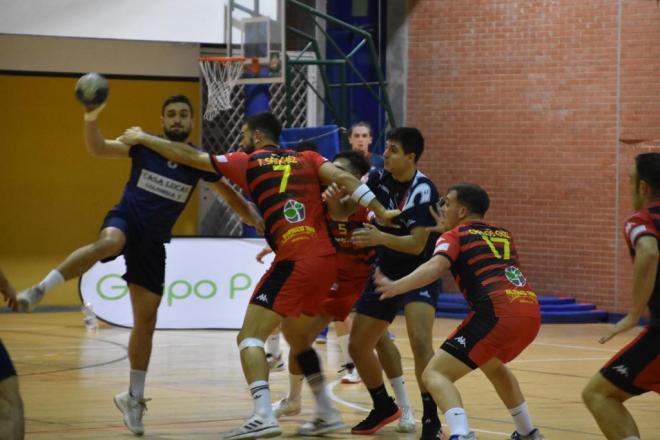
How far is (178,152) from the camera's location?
298 inches

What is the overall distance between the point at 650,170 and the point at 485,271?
116 cm

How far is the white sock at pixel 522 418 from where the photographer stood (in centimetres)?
723

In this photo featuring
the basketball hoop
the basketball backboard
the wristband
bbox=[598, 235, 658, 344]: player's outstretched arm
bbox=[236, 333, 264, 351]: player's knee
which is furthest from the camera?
the basketball hoop

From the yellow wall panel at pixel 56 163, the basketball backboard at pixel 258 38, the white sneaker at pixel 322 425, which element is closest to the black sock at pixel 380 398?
the white sneaker at pixel 322 425

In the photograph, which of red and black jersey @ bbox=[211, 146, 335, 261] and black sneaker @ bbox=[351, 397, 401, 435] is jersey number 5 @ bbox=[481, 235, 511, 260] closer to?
red and black jersey @ bbox=[211, 146, 335, 261]

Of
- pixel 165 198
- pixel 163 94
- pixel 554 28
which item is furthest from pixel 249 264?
pixel 165 198

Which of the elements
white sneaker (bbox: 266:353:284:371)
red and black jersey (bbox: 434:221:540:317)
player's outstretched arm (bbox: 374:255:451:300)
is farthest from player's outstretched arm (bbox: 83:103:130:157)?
white sneaker (bbox: 266:353:284:371)

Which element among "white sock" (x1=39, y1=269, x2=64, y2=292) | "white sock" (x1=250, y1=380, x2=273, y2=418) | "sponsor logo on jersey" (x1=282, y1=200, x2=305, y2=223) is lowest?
"white sock" (x1=250, y1=380, x2=273, y2=418)

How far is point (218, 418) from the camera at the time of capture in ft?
28.0

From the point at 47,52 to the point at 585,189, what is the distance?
28.3 feet

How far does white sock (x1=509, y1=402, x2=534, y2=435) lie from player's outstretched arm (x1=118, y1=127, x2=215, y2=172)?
95.4 inches

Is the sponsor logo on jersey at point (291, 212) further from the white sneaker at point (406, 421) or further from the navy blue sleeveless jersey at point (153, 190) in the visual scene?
the white sneaker at point (406, 421)

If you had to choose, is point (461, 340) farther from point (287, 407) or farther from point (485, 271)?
point (287, 407)

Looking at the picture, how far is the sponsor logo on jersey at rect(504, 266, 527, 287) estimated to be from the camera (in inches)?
271
